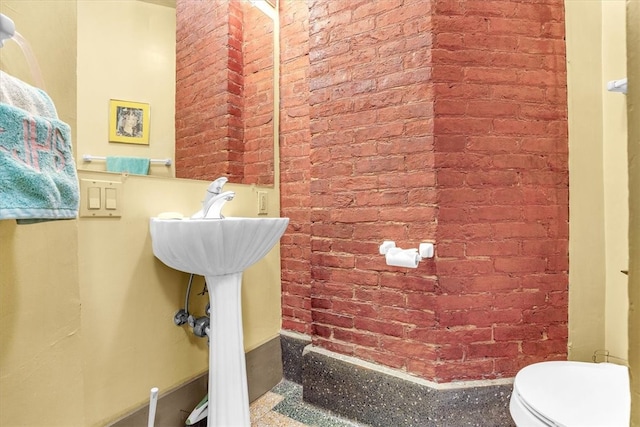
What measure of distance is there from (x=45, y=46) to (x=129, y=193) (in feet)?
1.64

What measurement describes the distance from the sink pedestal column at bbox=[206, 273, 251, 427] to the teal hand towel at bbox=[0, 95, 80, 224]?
2.13 feet

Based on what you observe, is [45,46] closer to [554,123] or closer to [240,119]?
[240,119]

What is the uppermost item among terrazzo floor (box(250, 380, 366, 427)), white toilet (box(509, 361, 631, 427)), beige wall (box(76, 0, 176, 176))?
beige wall (box(76, 0, 176, 176))

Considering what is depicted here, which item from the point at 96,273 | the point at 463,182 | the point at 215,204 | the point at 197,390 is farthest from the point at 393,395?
the point at 96,273

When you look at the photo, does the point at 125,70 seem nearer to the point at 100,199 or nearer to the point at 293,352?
the point at 100,199

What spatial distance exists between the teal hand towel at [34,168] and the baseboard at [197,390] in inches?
35.1

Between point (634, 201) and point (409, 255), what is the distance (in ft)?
3.16

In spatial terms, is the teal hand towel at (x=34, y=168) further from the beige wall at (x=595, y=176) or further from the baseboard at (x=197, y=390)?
the beige wall at (x=595, y=176)

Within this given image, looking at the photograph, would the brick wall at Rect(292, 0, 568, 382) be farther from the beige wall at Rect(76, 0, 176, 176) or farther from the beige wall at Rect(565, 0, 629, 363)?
the beige wall at Rect(76, 0, 176, 176)

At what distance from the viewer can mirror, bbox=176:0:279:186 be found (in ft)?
4.93

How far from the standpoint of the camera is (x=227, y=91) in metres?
1.74

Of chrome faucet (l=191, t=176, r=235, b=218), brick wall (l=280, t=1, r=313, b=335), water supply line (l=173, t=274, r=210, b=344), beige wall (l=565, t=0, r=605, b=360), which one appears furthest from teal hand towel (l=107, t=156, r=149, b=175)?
beige wall (l=565, t=0, r=605, b=360)

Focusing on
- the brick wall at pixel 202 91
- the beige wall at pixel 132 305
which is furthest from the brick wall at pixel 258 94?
the beige wall at pixel 132 305

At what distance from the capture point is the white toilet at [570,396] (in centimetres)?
94
